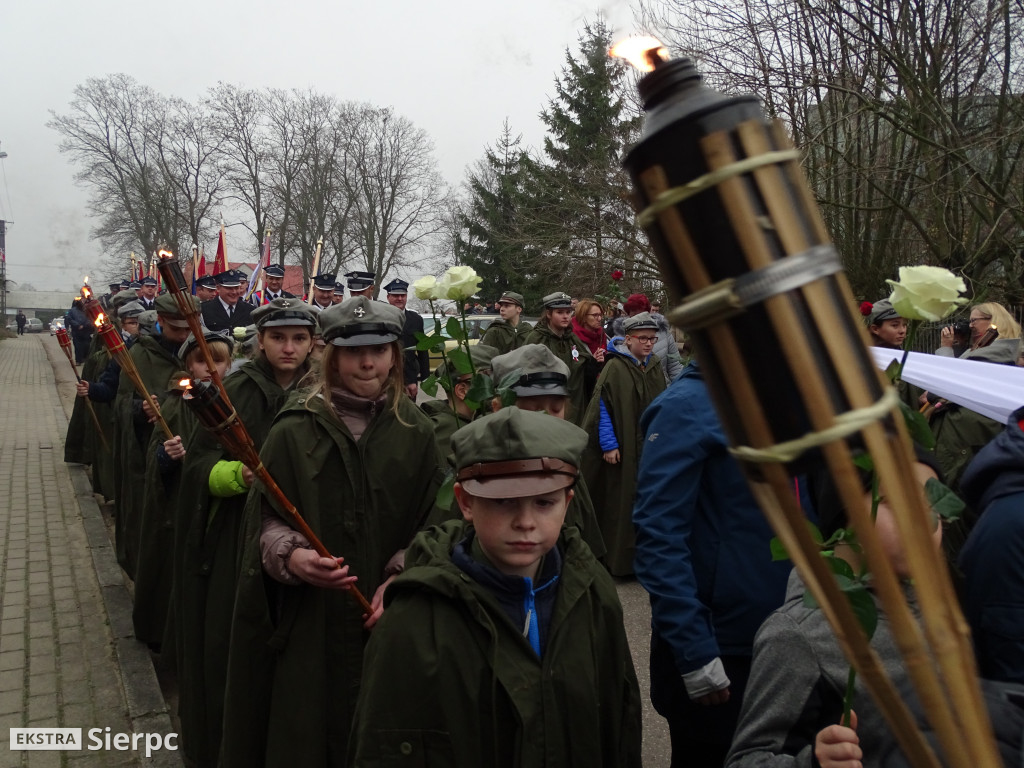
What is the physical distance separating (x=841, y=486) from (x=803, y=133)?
13.6 m

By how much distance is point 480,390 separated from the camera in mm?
2664

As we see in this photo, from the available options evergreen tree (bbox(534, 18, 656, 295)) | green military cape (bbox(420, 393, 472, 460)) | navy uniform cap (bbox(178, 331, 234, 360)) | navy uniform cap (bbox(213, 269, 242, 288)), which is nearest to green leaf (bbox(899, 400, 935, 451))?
green military cape (bbox(420, 393, 472, 460))

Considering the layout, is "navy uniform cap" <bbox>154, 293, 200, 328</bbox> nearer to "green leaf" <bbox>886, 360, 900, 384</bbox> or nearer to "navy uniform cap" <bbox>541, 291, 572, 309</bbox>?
"navy uniform cap" <bbox>541, 291, 572, 309</bbox>

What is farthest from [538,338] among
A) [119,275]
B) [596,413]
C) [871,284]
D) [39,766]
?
[119,275]

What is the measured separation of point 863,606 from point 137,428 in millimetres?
5999

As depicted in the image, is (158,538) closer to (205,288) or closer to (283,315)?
(283,315)

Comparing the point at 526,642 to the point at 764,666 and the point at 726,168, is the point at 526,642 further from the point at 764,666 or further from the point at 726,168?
the point at 726,168

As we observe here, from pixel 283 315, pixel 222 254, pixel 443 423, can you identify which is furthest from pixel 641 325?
pixel 222 254

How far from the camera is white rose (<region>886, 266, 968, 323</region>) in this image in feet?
3.74

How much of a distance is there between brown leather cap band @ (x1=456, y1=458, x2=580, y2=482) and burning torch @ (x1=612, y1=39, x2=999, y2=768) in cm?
143

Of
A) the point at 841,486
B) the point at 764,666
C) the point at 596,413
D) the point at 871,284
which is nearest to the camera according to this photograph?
the point at 841,486

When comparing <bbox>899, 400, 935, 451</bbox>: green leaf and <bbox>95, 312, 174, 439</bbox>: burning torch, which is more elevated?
<bbox>95, 312, 174, 439</bbox>: burning torch

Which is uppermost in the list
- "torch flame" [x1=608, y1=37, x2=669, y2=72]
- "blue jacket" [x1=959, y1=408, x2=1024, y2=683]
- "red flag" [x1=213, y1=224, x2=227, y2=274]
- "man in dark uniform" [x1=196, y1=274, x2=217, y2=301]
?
"red flag" [x1=213, y1=224, x2=227, y2=274]

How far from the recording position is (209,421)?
272cm
